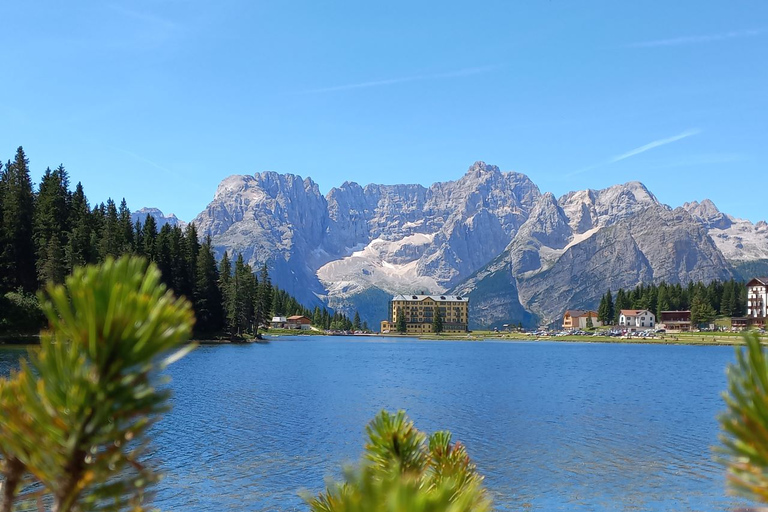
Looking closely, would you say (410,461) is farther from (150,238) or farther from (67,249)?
(150,238)

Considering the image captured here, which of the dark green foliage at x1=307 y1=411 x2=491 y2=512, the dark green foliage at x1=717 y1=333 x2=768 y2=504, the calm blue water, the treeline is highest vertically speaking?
the treeline

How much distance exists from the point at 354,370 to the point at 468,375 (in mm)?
16814

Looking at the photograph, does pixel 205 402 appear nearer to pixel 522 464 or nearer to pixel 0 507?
pixel 522 464

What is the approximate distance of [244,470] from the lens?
3319 centimetres

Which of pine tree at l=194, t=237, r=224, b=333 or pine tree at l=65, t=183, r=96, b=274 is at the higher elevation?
pine tree at l=65, t=183, r=96, b=274

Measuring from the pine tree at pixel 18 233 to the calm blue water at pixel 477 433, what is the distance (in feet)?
142

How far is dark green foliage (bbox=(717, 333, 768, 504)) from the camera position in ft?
9.61

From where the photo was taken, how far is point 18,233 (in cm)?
11844

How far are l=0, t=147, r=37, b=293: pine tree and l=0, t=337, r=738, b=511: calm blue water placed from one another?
43207 mm

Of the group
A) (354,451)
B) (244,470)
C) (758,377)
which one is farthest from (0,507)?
(354,451)

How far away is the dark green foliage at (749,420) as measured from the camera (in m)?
2.93

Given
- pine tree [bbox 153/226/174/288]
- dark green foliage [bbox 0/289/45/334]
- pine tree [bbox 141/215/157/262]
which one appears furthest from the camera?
pine tree [bbox 153/226/174/288]

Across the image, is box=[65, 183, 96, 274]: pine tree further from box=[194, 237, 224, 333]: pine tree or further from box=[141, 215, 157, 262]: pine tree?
box=[194, 237, 224, 333]: pine tree

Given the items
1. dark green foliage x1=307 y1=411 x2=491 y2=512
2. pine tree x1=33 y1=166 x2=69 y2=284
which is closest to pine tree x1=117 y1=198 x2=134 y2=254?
pine tree x1=33 y1=166 x2=69 y2=284
